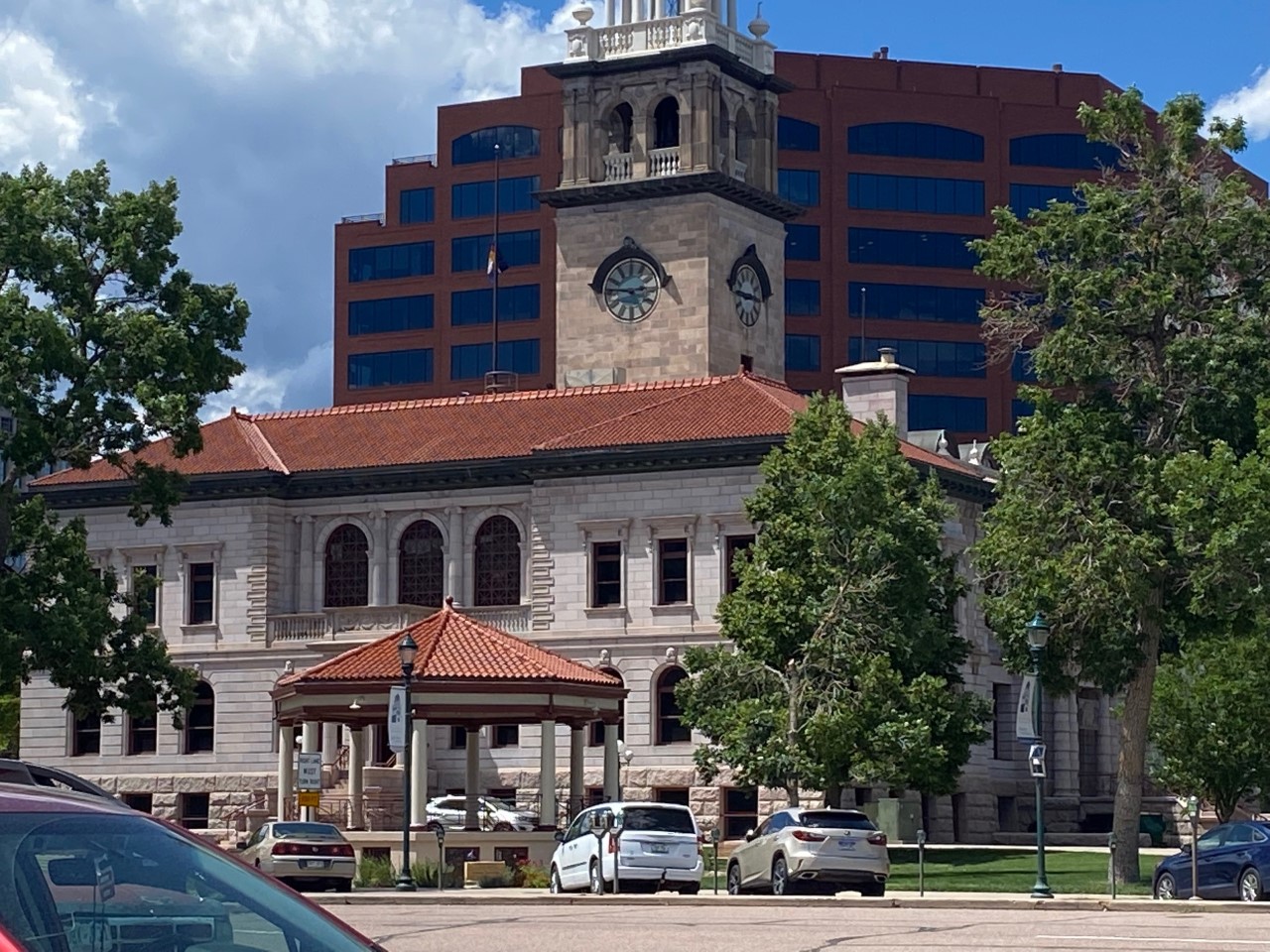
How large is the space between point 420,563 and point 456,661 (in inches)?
840

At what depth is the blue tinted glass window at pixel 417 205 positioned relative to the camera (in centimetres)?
11906

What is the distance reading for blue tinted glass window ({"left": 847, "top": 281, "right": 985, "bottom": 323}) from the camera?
116438 mm

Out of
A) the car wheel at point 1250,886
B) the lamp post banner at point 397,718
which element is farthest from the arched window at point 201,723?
the car wheel at point 1250,886

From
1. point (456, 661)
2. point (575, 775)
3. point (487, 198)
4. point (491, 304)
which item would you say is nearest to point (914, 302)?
point (491, 304)

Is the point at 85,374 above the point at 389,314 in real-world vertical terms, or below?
below

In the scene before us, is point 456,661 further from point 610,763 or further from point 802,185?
point 802,185

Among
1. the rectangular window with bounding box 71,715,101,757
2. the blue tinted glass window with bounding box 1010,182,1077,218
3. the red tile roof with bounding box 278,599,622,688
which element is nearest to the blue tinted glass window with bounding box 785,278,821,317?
the blue tinted glass window with bounding box 1010,182,1077,218

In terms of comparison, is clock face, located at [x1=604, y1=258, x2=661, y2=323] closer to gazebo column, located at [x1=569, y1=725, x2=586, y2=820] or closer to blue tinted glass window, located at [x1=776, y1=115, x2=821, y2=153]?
gazebo column, located at [x1=569, y1=725, x2=586, y2=820]

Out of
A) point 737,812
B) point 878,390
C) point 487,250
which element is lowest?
point 737,812

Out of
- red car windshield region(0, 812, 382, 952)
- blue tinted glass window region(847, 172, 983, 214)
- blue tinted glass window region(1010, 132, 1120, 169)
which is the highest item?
blue tinted glass window region(1010, 132, 1120, 169)

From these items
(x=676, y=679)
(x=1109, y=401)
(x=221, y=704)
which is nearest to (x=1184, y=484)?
(x=1109, y=401)

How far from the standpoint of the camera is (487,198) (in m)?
118

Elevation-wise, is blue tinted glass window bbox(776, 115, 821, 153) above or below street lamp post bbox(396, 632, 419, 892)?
above

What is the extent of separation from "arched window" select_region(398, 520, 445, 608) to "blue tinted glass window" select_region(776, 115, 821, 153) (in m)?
51.0
